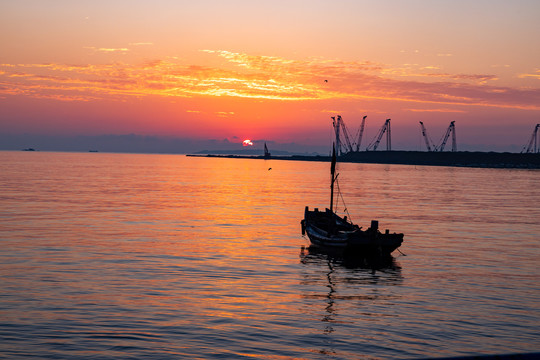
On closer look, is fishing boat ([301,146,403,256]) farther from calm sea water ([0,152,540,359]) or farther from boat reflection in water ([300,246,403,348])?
calm sea water ([0,152,540,359])

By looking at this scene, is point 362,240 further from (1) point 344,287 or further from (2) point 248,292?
(2) point 248,292

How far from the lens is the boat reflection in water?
944 inches

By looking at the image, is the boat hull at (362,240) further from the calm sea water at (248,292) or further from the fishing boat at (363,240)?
the calm sea water at (248,292)

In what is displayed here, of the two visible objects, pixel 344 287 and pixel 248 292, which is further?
pixel 344 287

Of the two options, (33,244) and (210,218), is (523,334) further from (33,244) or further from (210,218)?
(210,218)

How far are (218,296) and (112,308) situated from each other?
5.47 m

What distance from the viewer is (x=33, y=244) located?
43.1 meters

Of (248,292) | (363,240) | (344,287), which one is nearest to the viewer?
(248,292)

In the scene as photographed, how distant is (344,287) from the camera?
105ft

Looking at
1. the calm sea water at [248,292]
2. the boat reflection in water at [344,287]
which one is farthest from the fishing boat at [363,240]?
the calm sea water at [248,292]

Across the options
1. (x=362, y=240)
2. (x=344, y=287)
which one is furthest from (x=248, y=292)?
(x=362, y=240)

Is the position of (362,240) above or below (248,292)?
above

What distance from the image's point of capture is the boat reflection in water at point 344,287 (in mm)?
23984

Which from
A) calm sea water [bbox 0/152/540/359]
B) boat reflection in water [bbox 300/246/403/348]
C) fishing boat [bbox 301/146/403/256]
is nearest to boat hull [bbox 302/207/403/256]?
fishing boat [bbox 301/146/403/256]
